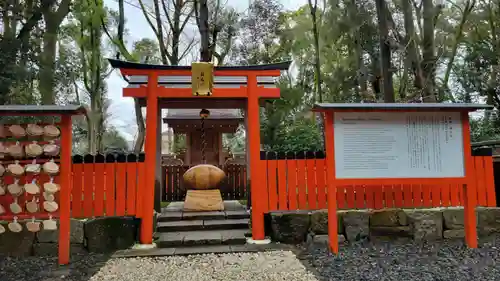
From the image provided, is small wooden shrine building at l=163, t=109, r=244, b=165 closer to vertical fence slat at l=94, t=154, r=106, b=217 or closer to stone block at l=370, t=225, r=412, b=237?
vertical fence slat at l=94, t=154, r=106, b=217

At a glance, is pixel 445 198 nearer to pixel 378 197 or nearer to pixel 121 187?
pixel 378 197

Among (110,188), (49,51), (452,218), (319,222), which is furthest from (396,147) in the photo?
(49,51)

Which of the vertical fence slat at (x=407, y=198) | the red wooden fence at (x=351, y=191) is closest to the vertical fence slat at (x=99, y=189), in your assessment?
the red wooden fence at (x=351, y=191)

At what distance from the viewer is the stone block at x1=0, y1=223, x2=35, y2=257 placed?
457 cm

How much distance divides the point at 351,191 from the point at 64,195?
12.8 feet

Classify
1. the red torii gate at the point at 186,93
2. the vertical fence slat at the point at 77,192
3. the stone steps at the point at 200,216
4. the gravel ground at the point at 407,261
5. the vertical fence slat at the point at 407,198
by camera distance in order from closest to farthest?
the gravel ground at the point at 407,261
the vertical fence slat at the point at 77,192
the red torii gate at the point at 186,93
the vertical fence slat at the point at 407,198
the stone steps at the point at 200,216

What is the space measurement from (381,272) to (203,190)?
3551mm

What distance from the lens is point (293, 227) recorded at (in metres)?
5.03

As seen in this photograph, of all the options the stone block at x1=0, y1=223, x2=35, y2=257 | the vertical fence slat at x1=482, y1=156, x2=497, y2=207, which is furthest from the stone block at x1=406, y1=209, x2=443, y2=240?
the stone block at x1=0, y1=223, x2=35, y2=257

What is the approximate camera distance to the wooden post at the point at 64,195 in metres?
4.20

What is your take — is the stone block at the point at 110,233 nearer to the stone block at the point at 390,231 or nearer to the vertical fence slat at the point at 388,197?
the stone block at the point at 390,231

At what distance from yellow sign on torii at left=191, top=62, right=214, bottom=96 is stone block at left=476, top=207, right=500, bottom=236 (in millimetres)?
4441

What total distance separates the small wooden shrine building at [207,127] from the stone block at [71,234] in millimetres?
4868

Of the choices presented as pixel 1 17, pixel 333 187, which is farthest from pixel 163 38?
pixel 333 187
